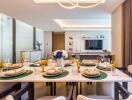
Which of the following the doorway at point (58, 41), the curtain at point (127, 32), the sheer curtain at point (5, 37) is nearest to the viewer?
the curtain at point (127, 32)

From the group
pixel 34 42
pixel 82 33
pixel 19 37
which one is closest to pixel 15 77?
pixel 19 37

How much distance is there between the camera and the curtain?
367 cm

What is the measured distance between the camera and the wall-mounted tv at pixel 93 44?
10469 millimetres

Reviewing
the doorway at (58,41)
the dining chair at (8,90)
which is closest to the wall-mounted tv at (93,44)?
the doorway at (58,41)

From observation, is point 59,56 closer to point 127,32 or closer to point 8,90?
point 8,90

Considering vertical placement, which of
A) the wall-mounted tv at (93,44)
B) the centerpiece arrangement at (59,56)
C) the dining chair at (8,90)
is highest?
the wall-mounted tv at (93,44)

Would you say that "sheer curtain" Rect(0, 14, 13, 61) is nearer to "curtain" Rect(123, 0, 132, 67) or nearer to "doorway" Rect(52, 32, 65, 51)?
"curtain" Rect(123, 0, 132, 67)

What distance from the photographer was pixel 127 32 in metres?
3.89

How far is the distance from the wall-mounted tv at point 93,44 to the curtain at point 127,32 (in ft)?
20.8

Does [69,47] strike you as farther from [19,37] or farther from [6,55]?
[6,55]

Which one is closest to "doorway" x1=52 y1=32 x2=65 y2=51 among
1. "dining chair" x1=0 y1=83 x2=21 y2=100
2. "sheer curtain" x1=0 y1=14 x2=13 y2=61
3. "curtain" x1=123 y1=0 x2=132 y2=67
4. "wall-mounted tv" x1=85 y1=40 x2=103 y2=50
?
"wall-mounted tv" x1=85 y1=40 x2=103 y2=50

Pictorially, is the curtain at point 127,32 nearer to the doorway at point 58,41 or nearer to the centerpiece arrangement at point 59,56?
the centerpiece arrangement at point 59,56

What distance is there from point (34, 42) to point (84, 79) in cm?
853

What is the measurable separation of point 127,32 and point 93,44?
666 centimetres
